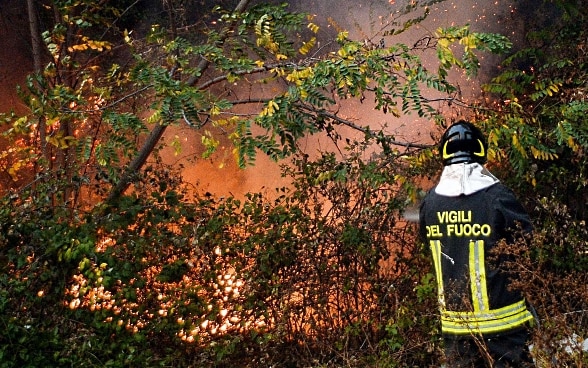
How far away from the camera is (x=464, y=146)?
3914 millimetres

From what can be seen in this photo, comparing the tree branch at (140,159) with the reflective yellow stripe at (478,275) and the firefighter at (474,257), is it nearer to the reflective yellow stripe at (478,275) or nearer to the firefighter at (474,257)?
the firefighter at (474,257)

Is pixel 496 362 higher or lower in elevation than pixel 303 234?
lower

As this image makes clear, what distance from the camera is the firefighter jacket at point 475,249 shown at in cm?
369

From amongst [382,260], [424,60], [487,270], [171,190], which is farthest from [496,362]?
[424,60]

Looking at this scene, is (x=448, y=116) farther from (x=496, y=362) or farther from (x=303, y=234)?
(x=496, y=362)

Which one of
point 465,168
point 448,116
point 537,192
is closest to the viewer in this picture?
point 465,168

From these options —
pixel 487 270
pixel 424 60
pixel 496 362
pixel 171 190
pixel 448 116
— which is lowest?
pixel 496 362

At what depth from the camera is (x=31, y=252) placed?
5.62 m

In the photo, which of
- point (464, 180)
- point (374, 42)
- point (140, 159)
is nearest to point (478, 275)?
point (464, 180)

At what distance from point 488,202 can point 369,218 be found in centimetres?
262

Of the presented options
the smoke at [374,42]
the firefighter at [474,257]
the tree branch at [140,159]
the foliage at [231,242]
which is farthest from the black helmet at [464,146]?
the smoke at [374,42]

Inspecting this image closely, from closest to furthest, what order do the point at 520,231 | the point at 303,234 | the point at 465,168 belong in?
the point at 520,231 → the point at 465,168 → the point at 303,234

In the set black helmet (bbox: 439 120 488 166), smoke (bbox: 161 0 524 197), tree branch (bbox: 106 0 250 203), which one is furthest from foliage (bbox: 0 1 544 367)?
smoke (bbox: 161 0 524 197)

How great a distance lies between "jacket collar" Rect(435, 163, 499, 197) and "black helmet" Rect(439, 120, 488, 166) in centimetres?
4
